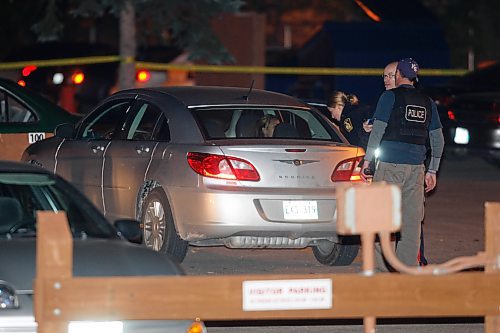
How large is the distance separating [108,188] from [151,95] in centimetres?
90

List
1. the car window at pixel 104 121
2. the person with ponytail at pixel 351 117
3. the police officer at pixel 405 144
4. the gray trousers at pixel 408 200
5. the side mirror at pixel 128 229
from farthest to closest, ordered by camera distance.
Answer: the car window at pixel 104 121
the person with ponytail at pixel 351 117
the gray trousers at pixel 408 200
the police officer at pixel 405 144
the side mirror at pixel 128 229

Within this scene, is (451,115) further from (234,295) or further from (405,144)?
(234,295)

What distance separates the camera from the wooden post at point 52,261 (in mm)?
5668

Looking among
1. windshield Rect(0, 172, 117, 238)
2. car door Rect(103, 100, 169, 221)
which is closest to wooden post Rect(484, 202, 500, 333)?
windshield Rect(0, 172, 117, 238)

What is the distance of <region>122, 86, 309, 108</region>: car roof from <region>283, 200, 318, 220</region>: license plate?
1.08 meters

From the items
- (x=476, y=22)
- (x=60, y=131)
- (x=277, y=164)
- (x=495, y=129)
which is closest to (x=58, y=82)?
(x=495, y=129)

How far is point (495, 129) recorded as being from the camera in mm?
17500

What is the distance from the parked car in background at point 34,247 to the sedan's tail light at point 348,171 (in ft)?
9.92

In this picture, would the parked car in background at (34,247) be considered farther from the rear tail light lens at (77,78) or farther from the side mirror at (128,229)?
the rear tail light lens at (77,78)

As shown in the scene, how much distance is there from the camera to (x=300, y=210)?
10648 millimetres

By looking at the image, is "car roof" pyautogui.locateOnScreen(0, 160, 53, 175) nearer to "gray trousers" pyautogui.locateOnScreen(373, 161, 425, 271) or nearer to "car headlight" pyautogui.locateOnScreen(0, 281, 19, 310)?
"car headlight" pyautogui.locateOnScreen(0, 281, 19, 310)

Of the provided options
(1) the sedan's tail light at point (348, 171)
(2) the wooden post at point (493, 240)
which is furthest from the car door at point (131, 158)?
(2) the wooden post at point (493, 240)

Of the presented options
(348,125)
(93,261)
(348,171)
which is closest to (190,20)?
(348,125)

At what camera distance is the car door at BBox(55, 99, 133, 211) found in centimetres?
1189
